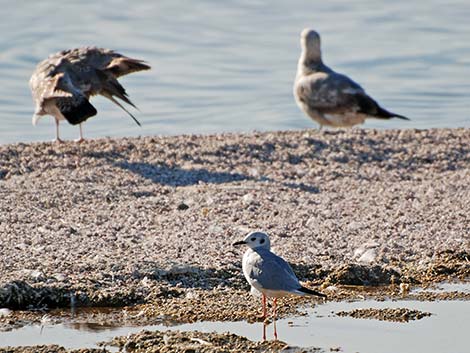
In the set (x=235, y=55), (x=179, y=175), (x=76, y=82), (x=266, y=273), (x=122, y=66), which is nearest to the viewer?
(x=266, y=273)

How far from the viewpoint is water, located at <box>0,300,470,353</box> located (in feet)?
22.6

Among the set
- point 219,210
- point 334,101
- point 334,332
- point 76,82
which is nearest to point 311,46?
point 334,101

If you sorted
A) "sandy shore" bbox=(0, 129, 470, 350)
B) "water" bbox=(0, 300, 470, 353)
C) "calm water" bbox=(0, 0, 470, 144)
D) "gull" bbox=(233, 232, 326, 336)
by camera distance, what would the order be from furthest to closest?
1. "calm water" bbox=(0, 0, 470, 144)
2. "sandy shore" bbox=(0, 129, 470, 350)
3. "gull" bbox=(233, 232, 326, 336)
4. "water" bbox=(0, 300, 470, 353)

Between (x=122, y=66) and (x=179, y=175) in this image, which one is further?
(x=122, y=66)

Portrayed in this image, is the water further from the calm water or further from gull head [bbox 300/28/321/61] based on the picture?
gull head [bbox 300/28/321/61]

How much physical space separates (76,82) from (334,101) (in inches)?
122

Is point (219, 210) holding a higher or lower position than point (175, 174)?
lower

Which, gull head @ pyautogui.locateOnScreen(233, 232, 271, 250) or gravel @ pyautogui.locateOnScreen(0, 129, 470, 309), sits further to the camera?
gravel @ pyautogui.locateOnScreen(0, 129, 470, 309)

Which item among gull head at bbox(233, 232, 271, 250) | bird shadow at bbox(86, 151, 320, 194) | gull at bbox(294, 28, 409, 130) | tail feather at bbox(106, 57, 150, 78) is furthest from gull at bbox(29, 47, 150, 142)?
gull head at bbox(233, 232, 271, 250)

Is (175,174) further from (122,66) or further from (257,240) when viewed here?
(257,240)

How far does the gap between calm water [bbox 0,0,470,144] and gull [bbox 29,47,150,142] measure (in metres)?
1.43

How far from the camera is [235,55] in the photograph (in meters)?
20.1

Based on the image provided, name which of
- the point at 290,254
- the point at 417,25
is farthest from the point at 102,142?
the point at 417,25

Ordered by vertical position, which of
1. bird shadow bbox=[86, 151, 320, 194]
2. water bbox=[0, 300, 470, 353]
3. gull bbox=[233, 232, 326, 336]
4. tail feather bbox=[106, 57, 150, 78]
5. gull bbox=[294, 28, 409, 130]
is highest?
tail feather bbox=[106, 57, 150, 78]
